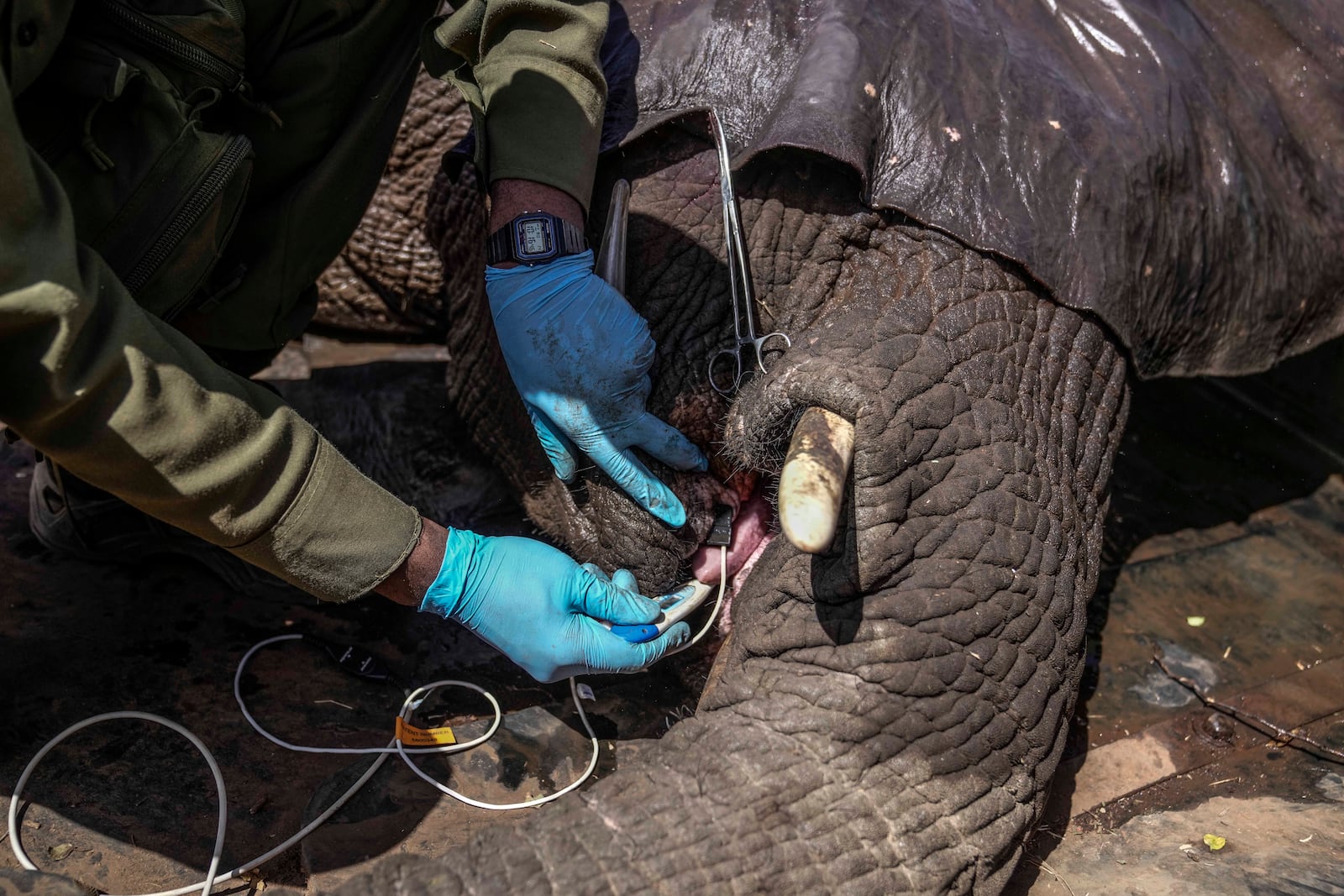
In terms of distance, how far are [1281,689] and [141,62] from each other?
320 centimetres

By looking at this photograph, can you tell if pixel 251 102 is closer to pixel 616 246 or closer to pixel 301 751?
pixel 616 246

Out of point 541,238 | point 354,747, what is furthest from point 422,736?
point 541,238

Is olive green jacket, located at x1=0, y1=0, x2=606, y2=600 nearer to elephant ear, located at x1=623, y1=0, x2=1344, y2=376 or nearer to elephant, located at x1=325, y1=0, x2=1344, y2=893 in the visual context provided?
elephant, located at x1=325, y1=0, x2=1344, y2=893

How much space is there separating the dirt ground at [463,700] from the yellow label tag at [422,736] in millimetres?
48

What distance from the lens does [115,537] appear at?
3014mm

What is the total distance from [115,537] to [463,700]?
43.7 inches

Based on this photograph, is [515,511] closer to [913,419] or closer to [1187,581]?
[913,419]

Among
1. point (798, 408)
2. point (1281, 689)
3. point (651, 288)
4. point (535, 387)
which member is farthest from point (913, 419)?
point (1281, 689)

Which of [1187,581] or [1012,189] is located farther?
[1187,581]

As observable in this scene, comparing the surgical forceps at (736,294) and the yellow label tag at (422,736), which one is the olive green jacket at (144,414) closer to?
the yellow label tag at (422,736)

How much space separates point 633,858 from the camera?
1803 millimetres

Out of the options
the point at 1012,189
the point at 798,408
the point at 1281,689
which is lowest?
the point at 1281,689

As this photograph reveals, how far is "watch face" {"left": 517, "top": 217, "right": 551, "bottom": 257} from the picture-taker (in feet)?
8.31

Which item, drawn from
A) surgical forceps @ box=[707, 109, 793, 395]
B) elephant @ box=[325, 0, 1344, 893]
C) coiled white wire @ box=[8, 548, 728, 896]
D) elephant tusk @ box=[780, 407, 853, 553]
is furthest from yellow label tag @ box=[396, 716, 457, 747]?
elephant tusk @ box=[780, 407, 853, 553]
